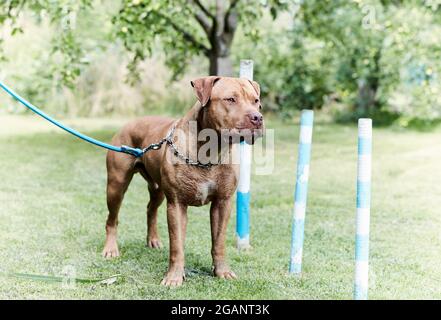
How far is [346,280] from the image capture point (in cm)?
493

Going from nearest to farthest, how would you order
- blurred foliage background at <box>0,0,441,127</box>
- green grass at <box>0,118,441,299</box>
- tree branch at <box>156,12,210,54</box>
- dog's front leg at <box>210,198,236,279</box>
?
green grass at <box>0,118,441,299</box>, dog's front leg at <box>210,198,236,279</box>, tree branch at <box>156,12,210,54</box>, blurred foliage background at <box>0,0,441,127</box>

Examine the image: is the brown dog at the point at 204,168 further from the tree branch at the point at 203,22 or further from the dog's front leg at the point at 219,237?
the tree branch at the point at 203,22

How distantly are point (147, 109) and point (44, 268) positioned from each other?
1423 cm

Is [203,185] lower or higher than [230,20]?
lower

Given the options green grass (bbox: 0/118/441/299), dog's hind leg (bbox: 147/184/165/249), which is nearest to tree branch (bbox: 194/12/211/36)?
green grass (bbox: 0/118/441/299)

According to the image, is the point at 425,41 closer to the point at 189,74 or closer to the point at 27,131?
the point at 189,74


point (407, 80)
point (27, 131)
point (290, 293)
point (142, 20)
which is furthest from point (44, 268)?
point (407, 80)

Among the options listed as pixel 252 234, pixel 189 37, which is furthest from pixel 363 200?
pixel 189 37

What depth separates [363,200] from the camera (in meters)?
3.94

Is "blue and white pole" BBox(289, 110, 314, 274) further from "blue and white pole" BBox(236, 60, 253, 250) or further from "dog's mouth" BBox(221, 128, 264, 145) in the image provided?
"blue and white pole" BBox(236, 60, 253, 250)

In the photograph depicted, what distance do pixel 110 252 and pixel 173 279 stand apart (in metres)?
1.11

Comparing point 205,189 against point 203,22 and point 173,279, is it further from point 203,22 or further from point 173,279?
point 203,22

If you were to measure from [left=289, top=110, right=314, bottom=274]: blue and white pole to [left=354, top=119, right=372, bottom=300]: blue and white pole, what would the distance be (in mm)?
1009

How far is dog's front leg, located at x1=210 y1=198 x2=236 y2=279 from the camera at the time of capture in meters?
4.91
